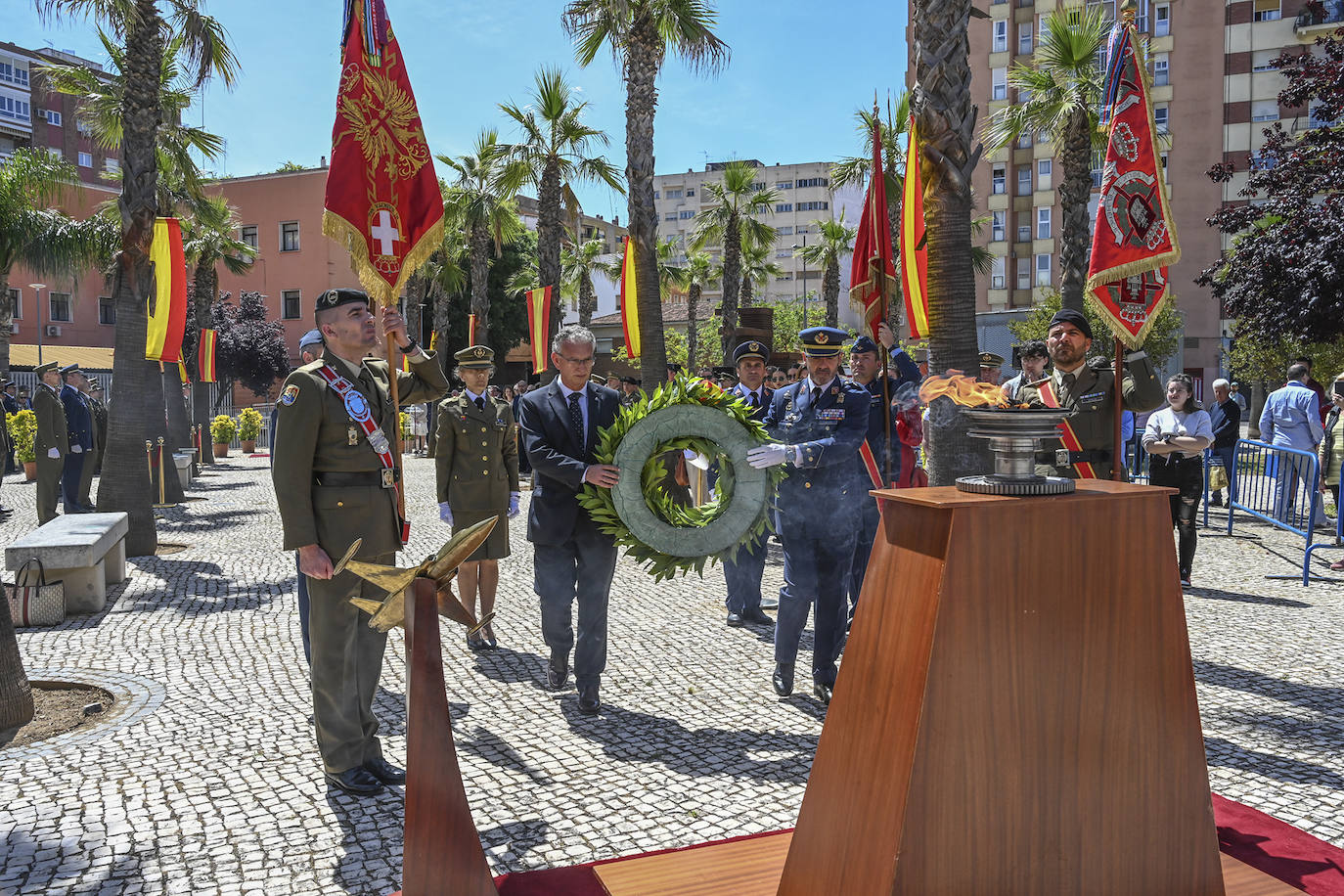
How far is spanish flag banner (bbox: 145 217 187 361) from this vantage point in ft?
32.9

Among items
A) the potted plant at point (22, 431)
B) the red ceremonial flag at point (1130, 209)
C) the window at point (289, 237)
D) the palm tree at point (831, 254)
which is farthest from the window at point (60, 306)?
the red ceremonial flag at point (1130, 209)

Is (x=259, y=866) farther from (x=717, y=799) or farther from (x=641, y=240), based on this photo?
(x=641, y=240)

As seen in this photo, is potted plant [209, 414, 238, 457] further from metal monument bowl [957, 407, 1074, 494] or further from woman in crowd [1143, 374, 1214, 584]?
metal monument bowl [957, 407, 1074, 494]

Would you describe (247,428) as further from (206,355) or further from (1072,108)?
(1072,108)

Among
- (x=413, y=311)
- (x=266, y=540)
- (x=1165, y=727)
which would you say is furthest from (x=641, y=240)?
(x=413, y=311)

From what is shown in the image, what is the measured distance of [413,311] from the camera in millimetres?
35719

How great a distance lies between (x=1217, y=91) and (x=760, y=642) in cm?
4911

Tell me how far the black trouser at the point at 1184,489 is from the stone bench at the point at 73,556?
911cm

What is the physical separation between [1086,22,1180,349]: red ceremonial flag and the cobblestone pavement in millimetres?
2345

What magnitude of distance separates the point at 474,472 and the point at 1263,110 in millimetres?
49915

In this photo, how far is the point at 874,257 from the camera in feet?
24.2

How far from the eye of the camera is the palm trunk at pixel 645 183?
1504 cm

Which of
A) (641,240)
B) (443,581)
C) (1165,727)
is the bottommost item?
(1165,727)

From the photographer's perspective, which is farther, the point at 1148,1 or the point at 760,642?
the point at 1148,1
